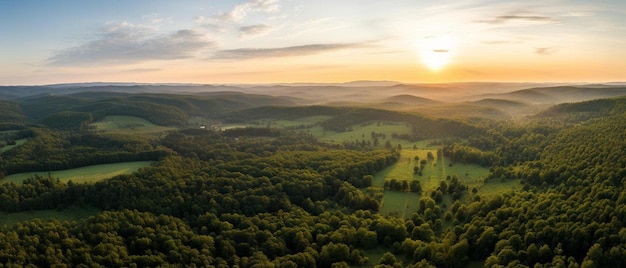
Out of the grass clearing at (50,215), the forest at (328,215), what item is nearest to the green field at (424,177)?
the forest at (328,215)

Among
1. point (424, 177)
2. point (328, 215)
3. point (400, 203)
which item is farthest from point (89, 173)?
point (424, 177)

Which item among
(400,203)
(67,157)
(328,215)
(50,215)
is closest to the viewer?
(50,215)

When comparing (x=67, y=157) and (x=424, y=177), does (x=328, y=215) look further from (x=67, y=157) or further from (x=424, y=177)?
(x=67, y=157)

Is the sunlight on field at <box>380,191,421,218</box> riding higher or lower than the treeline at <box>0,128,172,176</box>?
lower

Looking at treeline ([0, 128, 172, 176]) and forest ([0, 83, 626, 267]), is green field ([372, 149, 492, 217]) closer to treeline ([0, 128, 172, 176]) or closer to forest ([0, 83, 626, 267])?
forest ([0, 83, 626, 267])

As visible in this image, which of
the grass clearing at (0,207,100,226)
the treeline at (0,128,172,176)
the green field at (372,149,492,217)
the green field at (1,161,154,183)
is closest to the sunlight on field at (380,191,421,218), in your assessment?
the green field at (372,149,492,217)

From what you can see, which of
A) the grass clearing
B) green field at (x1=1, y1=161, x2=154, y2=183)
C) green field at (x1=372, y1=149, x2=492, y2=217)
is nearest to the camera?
the grass clearing

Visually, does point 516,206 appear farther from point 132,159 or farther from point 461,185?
point 132,159
